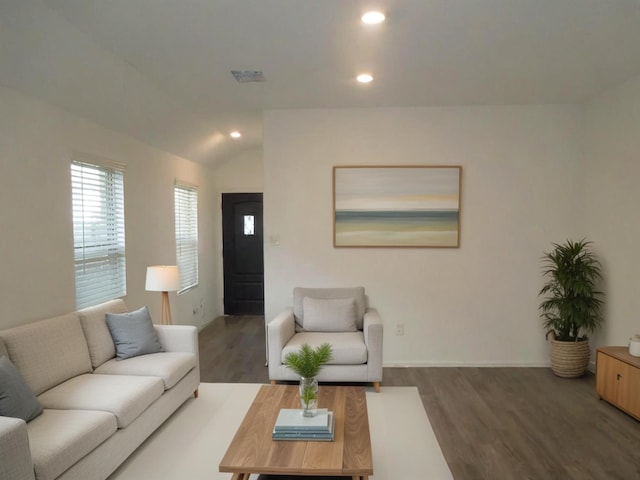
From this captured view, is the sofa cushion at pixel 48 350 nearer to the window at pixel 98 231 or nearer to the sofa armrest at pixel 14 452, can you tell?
the window at pixel 98 231

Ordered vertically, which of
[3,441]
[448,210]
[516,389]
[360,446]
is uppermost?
[448,210]

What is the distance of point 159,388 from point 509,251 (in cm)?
355

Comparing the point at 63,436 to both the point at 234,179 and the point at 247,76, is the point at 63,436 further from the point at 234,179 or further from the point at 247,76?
the point at 234,179

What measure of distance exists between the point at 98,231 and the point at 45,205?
27.5 inches

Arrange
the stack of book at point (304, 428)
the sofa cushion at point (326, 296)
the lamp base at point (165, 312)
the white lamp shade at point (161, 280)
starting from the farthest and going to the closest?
the sofa cushion at point (326, 296)
the lamp base at point (165, 312)
the white lamp shade at point (161, 280)
the stack of book at point (304, 428)

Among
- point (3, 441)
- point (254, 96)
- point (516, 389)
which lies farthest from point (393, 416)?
point (254, 96)

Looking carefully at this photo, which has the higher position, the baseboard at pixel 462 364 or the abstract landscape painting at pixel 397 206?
the abstract landscape painting at pixel 397 206

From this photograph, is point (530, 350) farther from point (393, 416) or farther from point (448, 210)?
point (393, 416)

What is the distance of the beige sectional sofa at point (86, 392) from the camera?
6.24ft

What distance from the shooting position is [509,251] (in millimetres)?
4316

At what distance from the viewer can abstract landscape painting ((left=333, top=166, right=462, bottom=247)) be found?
4305 mm

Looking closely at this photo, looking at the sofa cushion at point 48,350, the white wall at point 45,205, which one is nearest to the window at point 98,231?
the white wall at point 45,205

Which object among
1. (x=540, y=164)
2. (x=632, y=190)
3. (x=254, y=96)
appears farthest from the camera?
(x=540, y=164)

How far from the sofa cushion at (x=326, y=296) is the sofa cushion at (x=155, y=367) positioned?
3.83 feet
